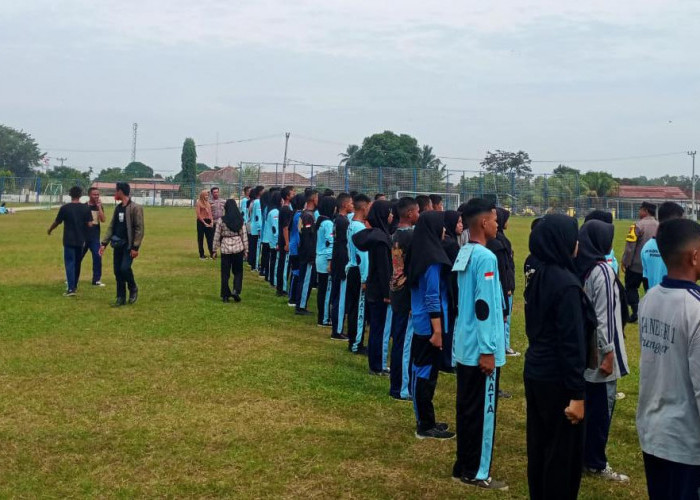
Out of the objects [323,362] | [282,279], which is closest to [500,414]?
[323,362]

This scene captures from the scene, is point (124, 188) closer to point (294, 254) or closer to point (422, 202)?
point (294, 254)

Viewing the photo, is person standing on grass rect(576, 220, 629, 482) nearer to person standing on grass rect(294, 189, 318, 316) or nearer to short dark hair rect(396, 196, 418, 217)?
short dark hair rect(396, 196, 418, 217)

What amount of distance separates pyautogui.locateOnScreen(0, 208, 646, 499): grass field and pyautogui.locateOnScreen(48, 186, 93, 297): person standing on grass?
1659 millimetres

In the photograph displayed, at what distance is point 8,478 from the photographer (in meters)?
5.34

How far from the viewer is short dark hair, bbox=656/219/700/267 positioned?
11.6ft

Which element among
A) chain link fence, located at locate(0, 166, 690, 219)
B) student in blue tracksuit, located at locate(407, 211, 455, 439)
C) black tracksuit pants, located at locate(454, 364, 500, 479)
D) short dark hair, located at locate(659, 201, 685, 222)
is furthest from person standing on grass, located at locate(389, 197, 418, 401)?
chain link fence, located at locate(0, 166, 690, 219)

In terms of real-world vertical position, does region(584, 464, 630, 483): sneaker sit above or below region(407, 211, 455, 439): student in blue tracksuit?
below

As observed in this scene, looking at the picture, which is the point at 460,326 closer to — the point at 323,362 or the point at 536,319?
the point at 536,319

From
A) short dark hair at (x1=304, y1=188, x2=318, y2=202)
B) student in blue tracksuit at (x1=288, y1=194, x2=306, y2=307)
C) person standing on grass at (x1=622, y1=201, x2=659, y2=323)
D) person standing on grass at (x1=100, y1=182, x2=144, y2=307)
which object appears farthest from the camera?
student in blue tracksuit at (x1=288, y1=194, x2=306, y2=307)

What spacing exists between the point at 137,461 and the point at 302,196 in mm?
8504

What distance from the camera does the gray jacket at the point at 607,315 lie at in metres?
5.39

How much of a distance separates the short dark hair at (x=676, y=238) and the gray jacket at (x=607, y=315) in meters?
1.73

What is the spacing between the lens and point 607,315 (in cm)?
541

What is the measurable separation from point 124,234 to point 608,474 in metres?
9.24
